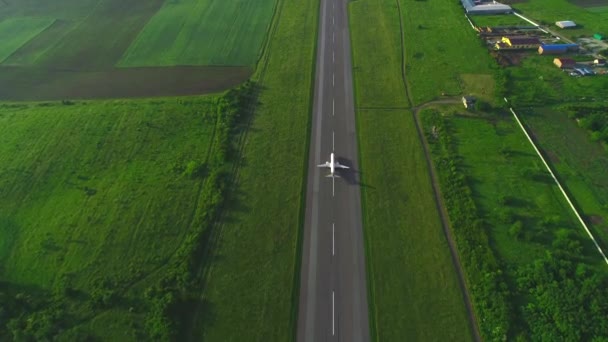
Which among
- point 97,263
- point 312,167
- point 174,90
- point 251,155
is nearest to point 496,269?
point 312,167

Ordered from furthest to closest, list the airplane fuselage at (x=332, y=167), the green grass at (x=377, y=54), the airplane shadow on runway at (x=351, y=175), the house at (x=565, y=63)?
1. the house at (x=565, y=63)
2. the green grass at (x=377, y=54)
3. the airplane fuselage at (x=332, y=167)
4. the airplane shadow on runway at (x=351, y=175)

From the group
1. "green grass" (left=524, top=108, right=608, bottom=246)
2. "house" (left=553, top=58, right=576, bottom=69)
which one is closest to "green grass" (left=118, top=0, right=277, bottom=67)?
"green grass" (left=524, top=108, right=608, bottom=246)

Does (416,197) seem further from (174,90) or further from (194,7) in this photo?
(194,7)

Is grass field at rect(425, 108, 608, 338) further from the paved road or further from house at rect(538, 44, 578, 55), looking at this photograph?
house at rect(538, 44, 578, 55)

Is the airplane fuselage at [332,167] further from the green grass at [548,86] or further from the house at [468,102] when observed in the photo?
the green grass at [548,86]

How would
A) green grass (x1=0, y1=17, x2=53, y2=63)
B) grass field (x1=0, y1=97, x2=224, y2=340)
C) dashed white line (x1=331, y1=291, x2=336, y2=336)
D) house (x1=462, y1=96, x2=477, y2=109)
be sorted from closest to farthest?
dashed white line (x1=331, y1=291, x2=336, y2=336), grass field (x1=0, y1=97, x2=224, y2=340), house (x1=462, y1=96, x2=477, y2=109), green grass (x1=0, y1=17, x2=53, y2=63)

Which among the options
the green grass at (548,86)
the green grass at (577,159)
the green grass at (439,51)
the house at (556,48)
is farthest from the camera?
the house at (556,48)

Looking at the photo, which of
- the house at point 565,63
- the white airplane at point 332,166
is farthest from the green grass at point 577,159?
the white airplane at point 332,166

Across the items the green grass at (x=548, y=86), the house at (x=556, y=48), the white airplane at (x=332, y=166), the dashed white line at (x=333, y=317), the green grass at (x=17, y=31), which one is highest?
the green grass at (x=17, y=31)

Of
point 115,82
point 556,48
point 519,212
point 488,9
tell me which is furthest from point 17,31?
point 556,48
